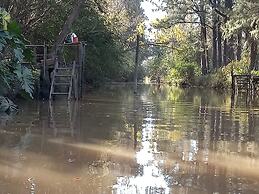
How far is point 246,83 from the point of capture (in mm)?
30578

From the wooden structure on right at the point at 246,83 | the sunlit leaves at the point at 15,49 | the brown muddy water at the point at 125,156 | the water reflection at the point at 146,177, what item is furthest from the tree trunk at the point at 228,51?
the sunlit leaves at the point at 15,49

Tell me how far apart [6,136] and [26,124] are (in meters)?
1.90

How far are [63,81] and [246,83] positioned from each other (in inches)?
571

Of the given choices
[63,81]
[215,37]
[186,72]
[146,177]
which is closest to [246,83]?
[63,81]

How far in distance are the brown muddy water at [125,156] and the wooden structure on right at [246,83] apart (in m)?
17.1

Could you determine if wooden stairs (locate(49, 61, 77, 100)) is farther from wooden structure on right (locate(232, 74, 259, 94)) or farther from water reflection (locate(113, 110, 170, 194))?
wooden structure on right (locate(232, 74, 259, 94))

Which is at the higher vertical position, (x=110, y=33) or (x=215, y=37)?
(x=215, y=37)

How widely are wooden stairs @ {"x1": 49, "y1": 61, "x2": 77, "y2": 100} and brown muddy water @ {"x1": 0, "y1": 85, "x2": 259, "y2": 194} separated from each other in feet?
22.0

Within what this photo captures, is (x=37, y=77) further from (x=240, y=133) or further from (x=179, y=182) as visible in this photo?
(x=179, y=182)

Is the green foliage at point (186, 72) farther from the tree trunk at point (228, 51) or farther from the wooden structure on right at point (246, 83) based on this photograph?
the wooden structure on right at point (246, 83)

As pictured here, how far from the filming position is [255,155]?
7738 millimetres

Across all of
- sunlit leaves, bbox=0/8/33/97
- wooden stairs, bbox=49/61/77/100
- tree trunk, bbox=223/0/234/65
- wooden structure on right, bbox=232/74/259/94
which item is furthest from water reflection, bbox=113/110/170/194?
tree trunk, bbox=223/0/234/65

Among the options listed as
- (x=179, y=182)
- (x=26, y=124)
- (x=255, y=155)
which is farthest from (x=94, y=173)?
(x=26, y=124)

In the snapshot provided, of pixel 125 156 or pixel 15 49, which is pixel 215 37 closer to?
pixel 125 156
